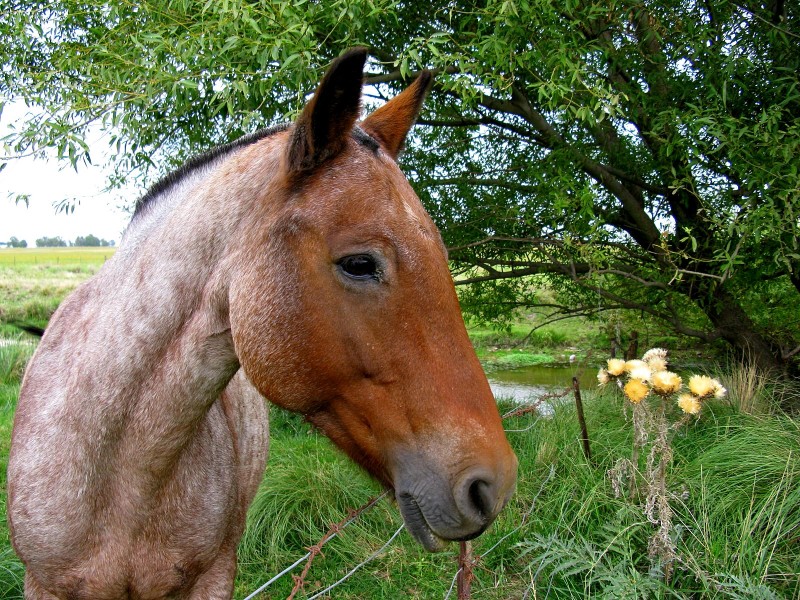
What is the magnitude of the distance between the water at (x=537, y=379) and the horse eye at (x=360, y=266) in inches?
298

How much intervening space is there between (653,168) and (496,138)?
59.9 inches

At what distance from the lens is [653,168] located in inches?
218

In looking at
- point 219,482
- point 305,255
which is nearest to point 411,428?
point 305,255

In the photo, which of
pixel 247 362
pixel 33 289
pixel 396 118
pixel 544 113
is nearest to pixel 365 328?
pixel 247 362

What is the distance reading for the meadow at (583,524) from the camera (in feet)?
10.6

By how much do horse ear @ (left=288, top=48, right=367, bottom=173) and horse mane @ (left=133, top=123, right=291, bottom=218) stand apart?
1.64 feet

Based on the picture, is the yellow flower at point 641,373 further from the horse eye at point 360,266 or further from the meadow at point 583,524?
the horse eye at point 360,266

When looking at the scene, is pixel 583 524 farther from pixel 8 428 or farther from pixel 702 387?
pixel 8 428

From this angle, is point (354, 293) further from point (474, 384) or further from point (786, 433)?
point (786, 433)

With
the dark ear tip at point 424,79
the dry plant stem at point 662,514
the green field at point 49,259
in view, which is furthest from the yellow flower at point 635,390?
the green field at point 49,259

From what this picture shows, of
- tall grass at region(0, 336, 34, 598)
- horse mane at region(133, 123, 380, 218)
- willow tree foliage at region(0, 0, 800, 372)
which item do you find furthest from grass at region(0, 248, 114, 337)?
horse mane at region(133, 123, 380, 218)

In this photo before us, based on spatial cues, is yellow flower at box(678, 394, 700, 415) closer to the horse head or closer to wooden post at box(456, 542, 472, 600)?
wooden post at box(456, 542, 472, 600)

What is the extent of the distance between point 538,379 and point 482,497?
914cm

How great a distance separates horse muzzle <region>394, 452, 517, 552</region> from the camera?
5.11 feet
